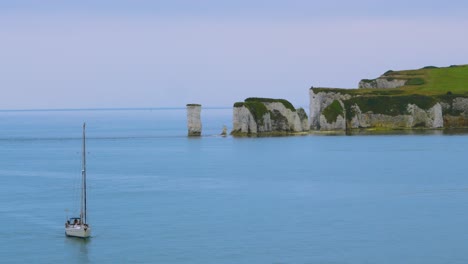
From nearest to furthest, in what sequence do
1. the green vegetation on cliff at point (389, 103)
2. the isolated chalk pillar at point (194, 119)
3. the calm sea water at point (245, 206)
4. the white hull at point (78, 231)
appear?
the calm sea water at point (245, 206)
the white hull at point (78, 231)
the isolated chalk pillar at point (194, 119)
the green vegetation on cliff at point (389, 103)

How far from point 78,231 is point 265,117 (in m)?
123

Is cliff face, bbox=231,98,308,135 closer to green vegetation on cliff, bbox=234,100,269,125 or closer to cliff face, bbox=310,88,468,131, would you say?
green vegetation on cliff, bbox=234,100,269,125

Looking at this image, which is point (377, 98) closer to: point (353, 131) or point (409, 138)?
point (353, 131)

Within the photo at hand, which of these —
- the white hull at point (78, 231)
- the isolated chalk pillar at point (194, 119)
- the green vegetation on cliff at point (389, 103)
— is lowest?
the white hull at point (78, 231)

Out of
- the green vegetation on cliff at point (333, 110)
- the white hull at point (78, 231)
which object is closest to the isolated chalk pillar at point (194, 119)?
the green vegetation on cliff at point (333, 110)

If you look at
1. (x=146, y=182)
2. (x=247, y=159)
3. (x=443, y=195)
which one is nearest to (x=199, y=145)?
(x=247, y=159)

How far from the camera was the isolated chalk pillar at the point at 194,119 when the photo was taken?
182 m

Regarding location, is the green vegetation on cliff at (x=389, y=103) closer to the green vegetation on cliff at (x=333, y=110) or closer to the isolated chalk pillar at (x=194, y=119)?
the green vegetation on cliff at (x=333, y=110)

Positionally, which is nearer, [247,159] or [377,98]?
[247,159]

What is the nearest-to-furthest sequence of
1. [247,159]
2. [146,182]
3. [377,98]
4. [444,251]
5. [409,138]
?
[444,251]
[146,182]
[247,159]
[409,138]
[377,98]

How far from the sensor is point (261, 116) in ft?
620

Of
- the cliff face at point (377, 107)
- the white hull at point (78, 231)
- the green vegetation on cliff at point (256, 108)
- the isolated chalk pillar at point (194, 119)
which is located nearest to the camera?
the white hull at point (78, 231)

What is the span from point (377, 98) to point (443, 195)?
108 meters

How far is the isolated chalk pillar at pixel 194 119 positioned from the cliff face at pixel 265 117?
272 inches
